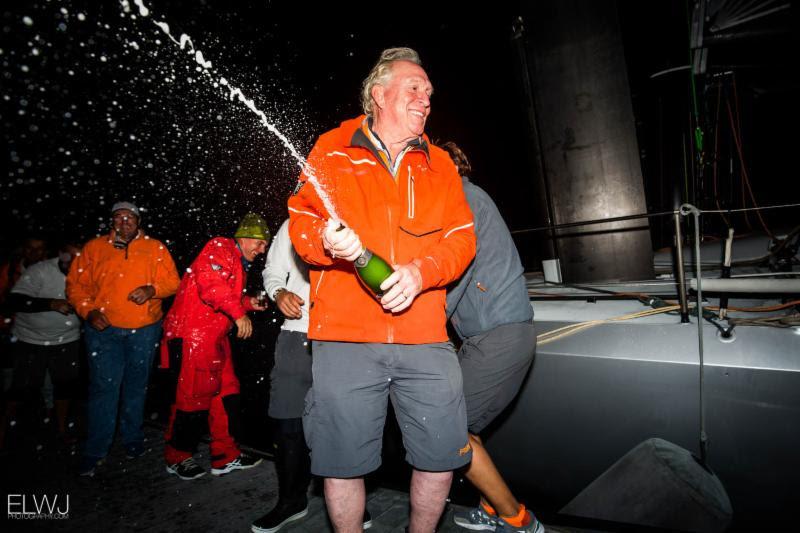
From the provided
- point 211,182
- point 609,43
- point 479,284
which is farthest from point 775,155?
point 211,182

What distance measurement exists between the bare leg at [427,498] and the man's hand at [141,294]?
3.51m

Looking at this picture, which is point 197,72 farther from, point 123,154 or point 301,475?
point 301,475

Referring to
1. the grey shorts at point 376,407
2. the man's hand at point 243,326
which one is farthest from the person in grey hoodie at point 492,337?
the man's hand at point 243,326

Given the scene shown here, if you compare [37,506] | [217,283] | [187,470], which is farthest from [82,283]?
[187,470]

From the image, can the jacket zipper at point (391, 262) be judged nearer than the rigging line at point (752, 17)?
Yes

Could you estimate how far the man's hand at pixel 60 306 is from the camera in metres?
4.44

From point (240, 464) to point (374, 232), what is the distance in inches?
121

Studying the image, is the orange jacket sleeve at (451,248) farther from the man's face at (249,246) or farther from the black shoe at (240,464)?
the black shoe at (240,464)

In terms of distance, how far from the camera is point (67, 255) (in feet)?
16.4

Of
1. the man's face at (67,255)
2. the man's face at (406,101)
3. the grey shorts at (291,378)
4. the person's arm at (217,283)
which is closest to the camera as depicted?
the man's face at (406,101)

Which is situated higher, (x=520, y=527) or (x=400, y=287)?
(x=400, y=287)

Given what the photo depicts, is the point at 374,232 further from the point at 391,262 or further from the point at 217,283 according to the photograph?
the point at 217,283

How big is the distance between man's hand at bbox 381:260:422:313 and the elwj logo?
3420 millimetres

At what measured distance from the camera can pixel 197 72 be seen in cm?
1473
